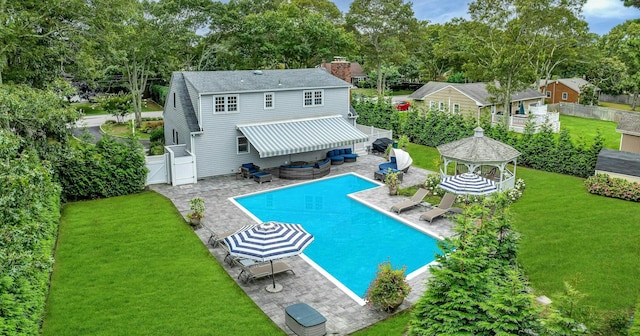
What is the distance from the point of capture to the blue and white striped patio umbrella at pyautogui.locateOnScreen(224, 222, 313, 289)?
15.6 m

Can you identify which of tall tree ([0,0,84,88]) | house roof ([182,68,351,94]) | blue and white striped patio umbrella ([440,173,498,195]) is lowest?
blue and white striped patio umbrella ([440,173,498,195])

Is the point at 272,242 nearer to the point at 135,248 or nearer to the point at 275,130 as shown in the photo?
the point at 135,248

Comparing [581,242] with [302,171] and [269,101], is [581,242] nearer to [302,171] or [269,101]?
[302,171]

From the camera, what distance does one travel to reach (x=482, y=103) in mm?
47406

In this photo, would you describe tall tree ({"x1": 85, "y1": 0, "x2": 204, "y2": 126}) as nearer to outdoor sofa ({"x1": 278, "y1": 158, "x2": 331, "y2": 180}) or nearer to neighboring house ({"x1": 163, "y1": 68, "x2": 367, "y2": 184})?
neighboring house ({"x1": 163, "y1": 68, "x2": 367, "y2": 184})

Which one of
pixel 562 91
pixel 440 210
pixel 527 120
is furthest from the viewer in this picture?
pixel 562 91

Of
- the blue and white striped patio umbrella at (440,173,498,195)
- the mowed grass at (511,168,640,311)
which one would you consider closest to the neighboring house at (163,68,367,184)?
the blue and white striped patio umbrella at (440,173,498,195)

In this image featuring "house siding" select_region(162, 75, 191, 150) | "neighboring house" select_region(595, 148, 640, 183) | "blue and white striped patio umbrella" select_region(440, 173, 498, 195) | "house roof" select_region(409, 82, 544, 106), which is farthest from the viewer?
"house roof" select_region(409, 82, 544, 106)

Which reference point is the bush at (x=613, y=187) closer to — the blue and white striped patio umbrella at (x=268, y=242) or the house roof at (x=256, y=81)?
the house roof at (x=256, y=81)

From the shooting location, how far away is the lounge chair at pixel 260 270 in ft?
55.3

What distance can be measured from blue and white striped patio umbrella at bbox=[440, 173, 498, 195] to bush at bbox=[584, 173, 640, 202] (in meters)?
8.29

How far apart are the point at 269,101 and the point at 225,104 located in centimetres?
326

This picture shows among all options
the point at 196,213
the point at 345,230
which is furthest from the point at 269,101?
the point at 345,230

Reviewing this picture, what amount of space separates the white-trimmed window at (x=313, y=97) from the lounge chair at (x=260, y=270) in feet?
59.2
